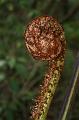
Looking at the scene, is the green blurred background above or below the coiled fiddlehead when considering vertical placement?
below

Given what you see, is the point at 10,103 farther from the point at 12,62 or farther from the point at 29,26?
the point at 29,26

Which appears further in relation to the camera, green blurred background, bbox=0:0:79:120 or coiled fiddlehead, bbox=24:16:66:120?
green blurred background, bbox=0:0:79:120

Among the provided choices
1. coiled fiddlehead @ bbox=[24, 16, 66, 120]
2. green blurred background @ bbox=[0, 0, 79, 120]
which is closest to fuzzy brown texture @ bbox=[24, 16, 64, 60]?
coiled fiddlehead @ bbox=[24, 16, 66, 120]

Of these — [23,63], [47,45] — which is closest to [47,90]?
[47,45]

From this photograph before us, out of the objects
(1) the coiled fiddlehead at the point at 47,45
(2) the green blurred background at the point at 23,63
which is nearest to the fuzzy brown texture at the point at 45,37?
(1) the coiled fiddlehead at the point at 47,45

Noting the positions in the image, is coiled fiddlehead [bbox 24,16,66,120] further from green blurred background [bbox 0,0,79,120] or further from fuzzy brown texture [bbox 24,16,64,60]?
green blurred background [bbox 0,0,79,120]

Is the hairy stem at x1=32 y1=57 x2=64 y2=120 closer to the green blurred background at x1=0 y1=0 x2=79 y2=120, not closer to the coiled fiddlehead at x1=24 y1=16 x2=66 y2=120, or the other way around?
the coiled fiddlehead at x1=24 y1=16 x2=66 y2=120
